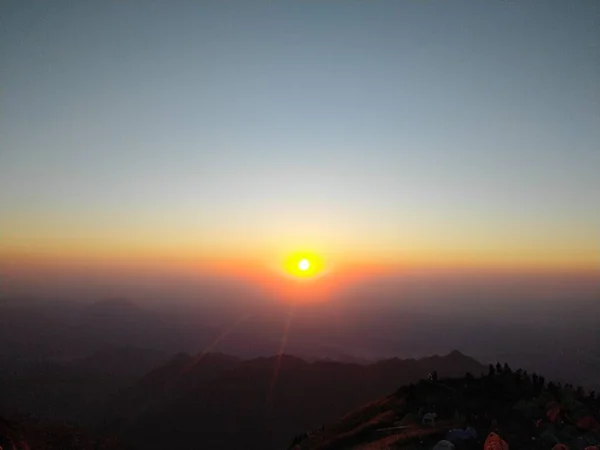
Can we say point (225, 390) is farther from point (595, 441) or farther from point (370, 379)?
point (595, 441)

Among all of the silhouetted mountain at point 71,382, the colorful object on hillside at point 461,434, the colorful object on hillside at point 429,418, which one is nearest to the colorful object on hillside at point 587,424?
the colorful object on hillside at point 461,434

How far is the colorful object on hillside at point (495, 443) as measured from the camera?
15341mm

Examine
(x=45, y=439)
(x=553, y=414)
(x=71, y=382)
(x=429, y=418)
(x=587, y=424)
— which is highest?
(x=71, y=382)

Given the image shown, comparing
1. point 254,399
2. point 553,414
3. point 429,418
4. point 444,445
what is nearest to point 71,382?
point 254,399

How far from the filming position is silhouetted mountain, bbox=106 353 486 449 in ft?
219

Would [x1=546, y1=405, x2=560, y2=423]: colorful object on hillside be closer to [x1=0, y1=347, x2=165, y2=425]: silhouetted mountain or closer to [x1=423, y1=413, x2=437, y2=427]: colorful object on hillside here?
[x1=423, y1=413, x2=437, y2=427]: colorful object on hillside

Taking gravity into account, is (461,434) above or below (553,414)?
below

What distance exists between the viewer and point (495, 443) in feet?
50.7

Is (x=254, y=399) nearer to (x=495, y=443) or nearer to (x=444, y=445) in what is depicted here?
(x=444, y=445)

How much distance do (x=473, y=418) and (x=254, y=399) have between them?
213ft

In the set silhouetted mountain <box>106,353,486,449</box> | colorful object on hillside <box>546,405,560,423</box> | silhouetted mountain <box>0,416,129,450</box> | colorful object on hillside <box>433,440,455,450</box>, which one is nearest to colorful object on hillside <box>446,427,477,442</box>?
colorful object on hillside <box>433,440,455,450</box>

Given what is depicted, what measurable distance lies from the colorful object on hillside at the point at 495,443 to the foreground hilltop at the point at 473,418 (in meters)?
0.65

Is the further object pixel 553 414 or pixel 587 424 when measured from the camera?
pixel 553 414

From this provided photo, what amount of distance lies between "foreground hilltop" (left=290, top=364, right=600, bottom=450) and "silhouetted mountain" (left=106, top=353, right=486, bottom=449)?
4369cm
